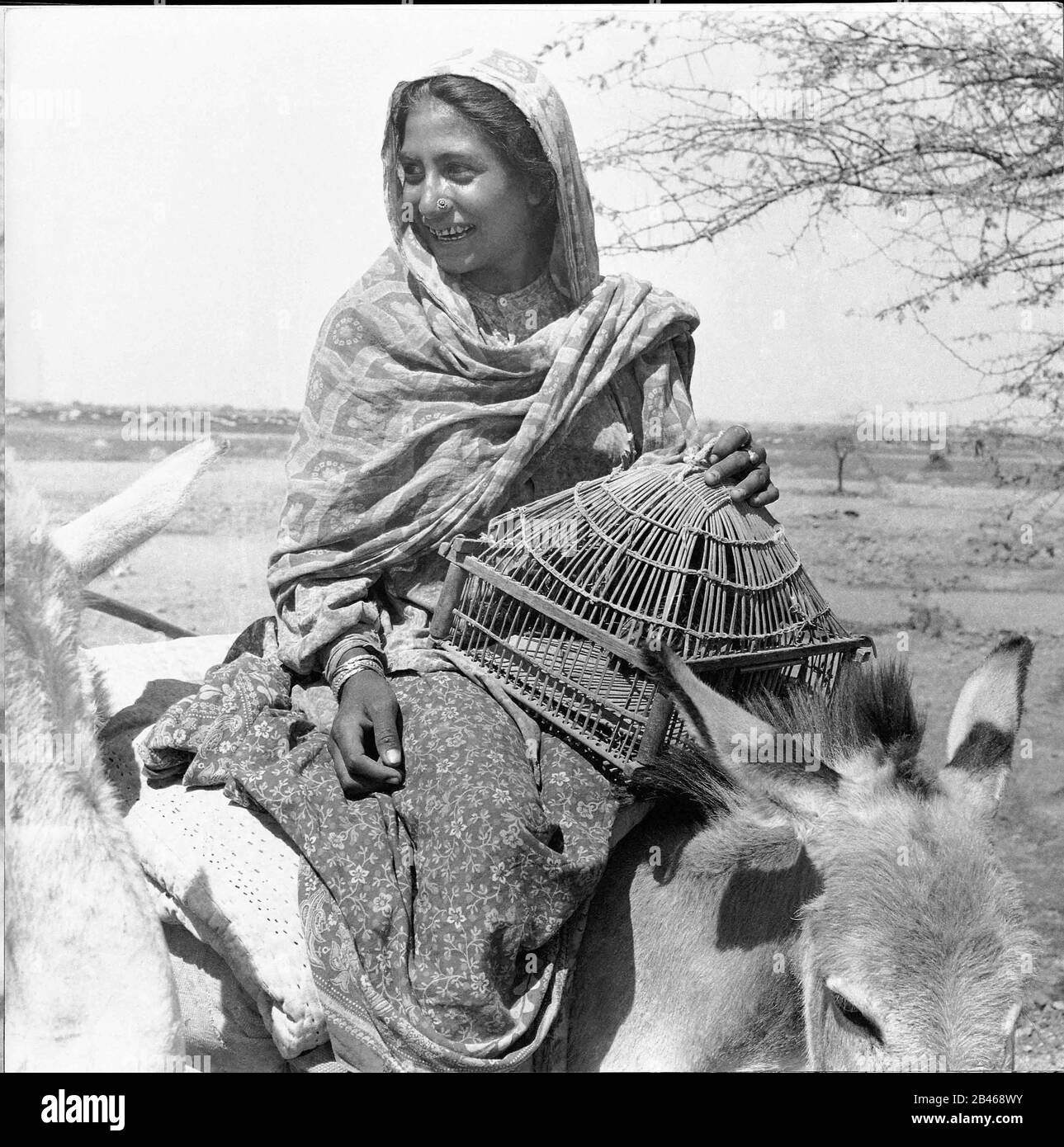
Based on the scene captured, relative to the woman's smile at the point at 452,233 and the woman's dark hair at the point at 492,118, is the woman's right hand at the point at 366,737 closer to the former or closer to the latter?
the woman's smile at the point at 452,233

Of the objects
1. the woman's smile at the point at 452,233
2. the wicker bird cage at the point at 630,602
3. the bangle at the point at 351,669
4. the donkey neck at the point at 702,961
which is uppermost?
the woman's smile at the point at 452,233

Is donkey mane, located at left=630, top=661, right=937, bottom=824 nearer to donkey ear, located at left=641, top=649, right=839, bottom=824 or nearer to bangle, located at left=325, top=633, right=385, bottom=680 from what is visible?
donkey ear, located at left=641, top=649, right=839, bottom=824

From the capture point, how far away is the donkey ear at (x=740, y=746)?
2.12 m

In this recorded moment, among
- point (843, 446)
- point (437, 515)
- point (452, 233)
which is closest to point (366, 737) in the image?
point (437, 515)

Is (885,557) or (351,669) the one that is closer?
(351,669)

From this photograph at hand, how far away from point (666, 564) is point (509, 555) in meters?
0.31

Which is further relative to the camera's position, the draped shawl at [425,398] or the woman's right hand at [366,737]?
the draped shawl at [425,398]

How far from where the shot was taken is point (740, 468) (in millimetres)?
2473

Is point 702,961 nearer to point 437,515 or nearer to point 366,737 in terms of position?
point 366,737

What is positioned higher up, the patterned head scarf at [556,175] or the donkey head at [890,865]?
the patterned head scarf at [556,175]

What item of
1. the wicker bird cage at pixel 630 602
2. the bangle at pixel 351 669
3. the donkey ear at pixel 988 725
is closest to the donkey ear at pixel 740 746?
the wicker bird cage at pixel 630 602

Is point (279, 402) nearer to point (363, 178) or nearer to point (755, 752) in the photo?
point (363, 178)

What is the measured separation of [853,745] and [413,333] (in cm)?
122

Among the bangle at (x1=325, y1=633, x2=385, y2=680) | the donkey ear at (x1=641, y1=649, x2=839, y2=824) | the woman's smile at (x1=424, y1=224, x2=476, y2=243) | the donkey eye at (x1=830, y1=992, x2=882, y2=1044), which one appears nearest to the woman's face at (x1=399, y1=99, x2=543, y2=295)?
the woman's smile at (x1=424, y1=224, x2=476, y2=243)
